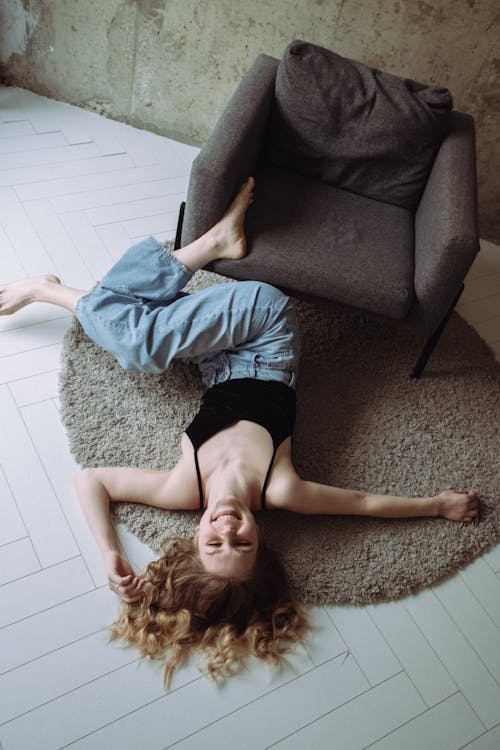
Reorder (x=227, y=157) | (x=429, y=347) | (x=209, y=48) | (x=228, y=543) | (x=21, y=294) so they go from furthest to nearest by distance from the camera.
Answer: (x=209, y=48) → (x=429, y=347) → (x=21, y=294) → (x=227, y=157) → (x=228, y=543)

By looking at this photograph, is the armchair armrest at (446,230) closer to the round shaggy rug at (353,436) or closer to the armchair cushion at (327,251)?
the armchair cushion at (327,251)

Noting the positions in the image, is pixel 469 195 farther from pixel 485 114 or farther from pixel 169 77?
pixel 169 77

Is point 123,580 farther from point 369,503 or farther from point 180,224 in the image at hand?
point 180,224

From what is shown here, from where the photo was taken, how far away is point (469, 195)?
2203 mm

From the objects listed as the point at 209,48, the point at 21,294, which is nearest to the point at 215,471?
the point at 21,294

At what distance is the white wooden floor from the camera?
160 cm

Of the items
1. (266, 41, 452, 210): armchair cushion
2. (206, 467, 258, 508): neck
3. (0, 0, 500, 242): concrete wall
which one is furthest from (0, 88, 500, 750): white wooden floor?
(0, 0, 500, 242): concrete wall

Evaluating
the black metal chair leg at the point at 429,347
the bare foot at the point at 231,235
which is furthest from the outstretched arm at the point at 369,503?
the bare foot at the point at 231,235

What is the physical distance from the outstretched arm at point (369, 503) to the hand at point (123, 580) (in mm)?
466

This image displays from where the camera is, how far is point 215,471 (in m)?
1.88

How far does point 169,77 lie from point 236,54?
371 mm

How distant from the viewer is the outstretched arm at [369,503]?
1908 millimetres

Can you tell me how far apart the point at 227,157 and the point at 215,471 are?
105 centimetres

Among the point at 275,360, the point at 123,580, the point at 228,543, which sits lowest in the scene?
the point at 123,580
